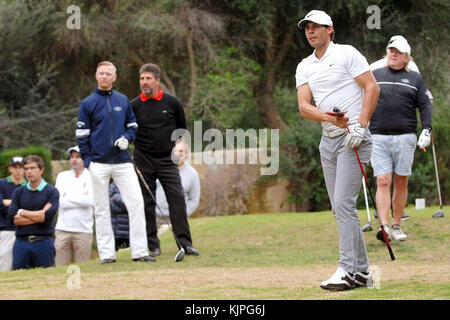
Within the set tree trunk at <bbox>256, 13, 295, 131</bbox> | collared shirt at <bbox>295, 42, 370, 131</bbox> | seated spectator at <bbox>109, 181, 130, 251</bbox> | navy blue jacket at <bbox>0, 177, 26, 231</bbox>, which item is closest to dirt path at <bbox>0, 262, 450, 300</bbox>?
collared shirt at <bbox>295, 42, 370, 131</bbox>

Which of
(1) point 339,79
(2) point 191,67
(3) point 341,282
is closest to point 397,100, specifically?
(1) point 339,79

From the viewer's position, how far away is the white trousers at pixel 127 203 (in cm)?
1077

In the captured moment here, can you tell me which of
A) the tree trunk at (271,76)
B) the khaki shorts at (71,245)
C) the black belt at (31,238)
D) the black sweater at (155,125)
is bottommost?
the khaki shorts at (71,245)

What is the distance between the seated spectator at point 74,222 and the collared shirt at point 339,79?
6467 mm

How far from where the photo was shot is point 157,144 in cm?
1148

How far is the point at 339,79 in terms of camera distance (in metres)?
7.50

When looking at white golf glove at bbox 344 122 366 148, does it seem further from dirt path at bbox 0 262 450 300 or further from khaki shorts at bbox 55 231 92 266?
khaki shorts at bbox 55 231 92 266

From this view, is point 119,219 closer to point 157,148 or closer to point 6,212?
point 6,212

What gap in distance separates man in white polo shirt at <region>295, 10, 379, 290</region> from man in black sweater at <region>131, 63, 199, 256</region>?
4.09m

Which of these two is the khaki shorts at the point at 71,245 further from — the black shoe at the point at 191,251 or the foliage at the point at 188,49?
the foliage at the point at 188,49

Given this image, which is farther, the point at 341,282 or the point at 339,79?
the point at 339,79

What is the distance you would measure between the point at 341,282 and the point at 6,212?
7.55m

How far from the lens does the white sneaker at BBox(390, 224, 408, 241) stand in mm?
11203

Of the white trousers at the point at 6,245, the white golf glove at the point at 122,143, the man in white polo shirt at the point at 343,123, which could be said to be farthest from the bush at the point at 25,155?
the man in white polo shirt at the point at 343,123
